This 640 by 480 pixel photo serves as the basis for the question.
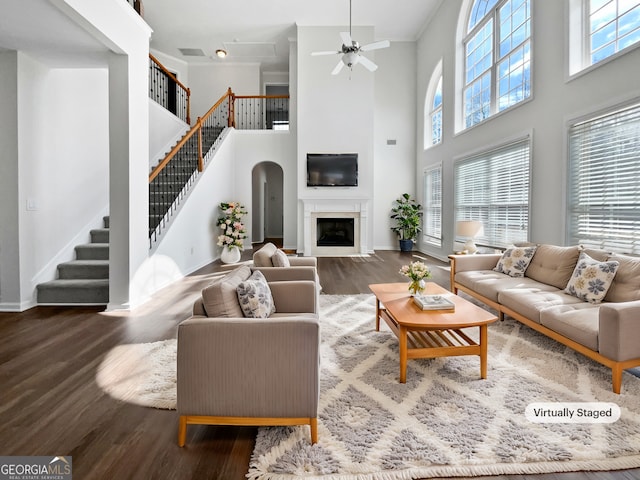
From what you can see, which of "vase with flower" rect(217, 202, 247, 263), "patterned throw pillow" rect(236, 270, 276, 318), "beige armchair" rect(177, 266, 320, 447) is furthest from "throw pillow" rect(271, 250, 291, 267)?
"vase with flower" rect(217, 202, 247, 263)

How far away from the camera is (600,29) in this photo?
367 cm

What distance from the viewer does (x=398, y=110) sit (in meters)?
9.40

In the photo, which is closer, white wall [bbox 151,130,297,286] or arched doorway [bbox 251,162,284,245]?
white wall [bbox 151,130,297,286]

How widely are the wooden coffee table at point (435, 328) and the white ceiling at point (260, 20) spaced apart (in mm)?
7426

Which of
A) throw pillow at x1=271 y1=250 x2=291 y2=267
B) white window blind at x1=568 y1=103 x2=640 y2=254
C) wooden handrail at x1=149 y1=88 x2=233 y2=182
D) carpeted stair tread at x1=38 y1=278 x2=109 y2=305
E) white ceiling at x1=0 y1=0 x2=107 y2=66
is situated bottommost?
carpeted stair tread at x1=38 y1=278 x2=109 y2=305

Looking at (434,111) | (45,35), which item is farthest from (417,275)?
(434,111)

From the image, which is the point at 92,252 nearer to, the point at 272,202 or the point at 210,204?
the point at 210,204

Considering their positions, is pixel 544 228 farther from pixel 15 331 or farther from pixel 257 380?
pixel 15 331

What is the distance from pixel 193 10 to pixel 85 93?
4.32 meters

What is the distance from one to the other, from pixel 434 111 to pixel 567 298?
6.67 m

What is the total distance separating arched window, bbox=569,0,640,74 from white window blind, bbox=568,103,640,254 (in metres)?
0.68

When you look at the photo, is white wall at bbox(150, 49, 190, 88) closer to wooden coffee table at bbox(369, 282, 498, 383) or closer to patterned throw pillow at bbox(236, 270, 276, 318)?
wooden coffee table at bbox(369, 282, 498, 383)

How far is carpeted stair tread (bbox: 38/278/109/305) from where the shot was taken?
421 cm

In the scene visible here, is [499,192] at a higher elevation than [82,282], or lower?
higher
